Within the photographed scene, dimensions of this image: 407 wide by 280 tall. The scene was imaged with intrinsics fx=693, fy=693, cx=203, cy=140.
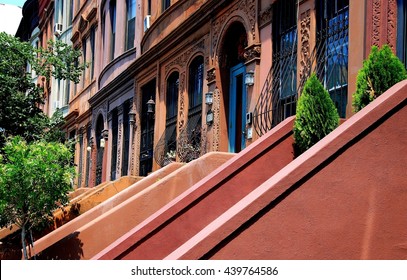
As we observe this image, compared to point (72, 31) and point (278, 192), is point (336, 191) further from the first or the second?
point (72, 31)

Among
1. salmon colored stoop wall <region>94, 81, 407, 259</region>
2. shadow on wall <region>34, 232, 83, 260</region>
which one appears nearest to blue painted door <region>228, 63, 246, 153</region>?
shadow on wall <region>34, 232, 83, 260</region>

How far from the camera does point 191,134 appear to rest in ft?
51.2

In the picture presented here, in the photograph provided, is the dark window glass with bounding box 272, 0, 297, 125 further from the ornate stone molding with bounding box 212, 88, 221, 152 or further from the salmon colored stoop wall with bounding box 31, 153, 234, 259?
the ornate stone molding with bounding box 212, 88, 221, 152

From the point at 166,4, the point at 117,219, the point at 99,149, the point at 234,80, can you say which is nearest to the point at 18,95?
the point at 166,4

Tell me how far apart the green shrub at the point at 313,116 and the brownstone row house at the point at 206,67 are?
1536mm

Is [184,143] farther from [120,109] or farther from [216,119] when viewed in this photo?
[120,109]

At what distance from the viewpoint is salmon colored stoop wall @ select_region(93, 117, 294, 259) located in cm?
752

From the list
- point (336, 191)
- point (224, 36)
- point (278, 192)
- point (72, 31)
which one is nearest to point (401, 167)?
point (336, 191)

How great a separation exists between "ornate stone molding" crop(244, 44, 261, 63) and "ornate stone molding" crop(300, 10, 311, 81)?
1.51 metres

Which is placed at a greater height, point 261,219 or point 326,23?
point 326,23

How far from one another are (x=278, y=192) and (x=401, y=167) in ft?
4.09

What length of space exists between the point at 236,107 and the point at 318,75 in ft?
11.7

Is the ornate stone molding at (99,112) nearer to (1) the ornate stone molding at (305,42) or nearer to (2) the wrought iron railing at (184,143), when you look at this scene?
(2) the wrought iron railing at (184,143)

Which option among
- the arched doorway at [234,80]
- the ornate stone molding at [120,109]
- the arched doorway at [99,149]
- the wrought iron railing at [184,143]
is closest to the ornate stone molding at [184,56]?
the arched doorway at [234,80]
